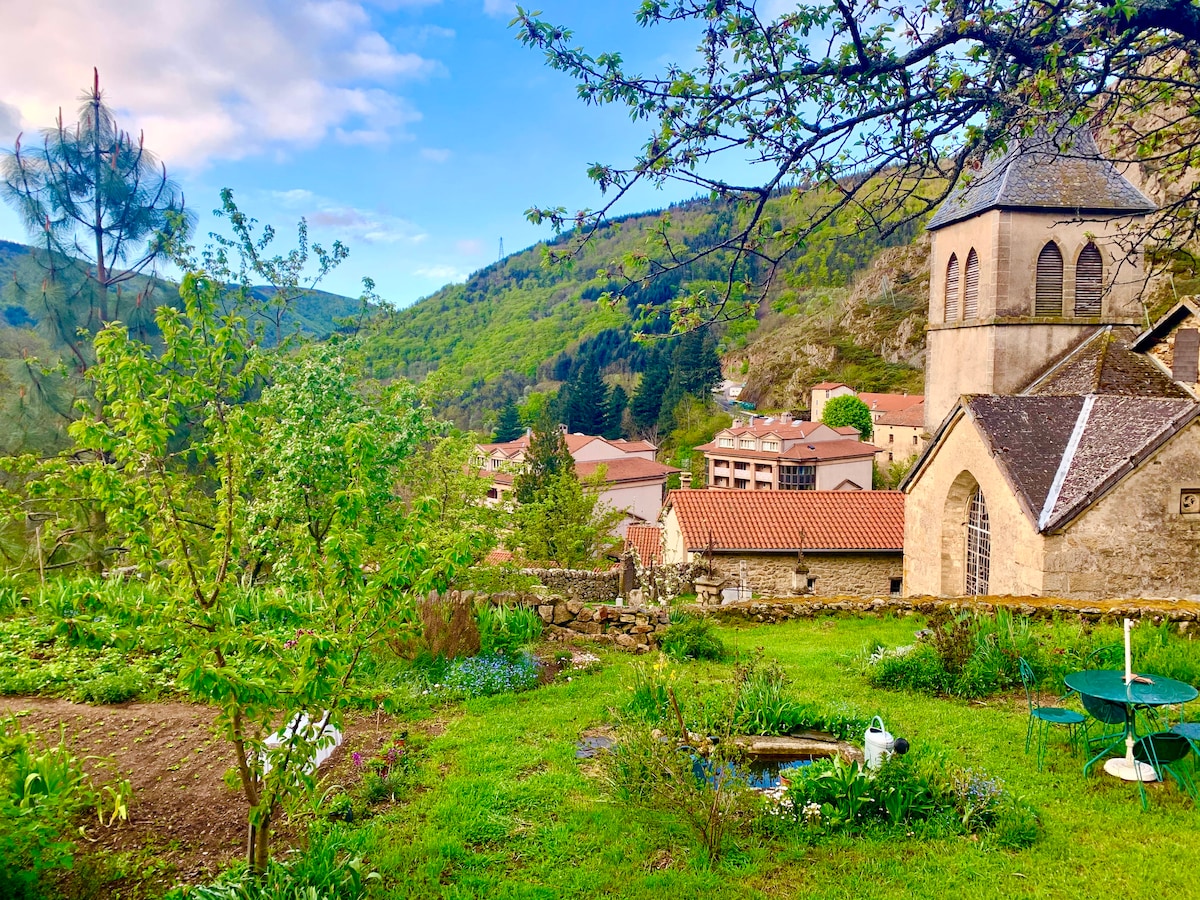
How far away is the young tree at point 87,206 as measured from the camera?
40.5 feet

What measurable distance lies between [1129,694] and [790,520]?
17469 mm

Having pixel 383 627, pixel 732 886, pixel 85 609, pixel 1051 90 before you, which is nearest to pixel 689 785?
pixel 732 886

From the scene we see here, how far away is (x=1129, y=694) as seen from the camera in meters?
5.33

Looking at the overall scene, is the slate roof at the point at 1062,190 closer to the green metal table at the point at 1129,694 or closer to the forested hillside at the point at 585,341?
the green metal table at the point at 1129,694

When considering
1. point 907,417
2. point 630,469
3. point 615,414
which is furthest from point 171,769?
point 615,414

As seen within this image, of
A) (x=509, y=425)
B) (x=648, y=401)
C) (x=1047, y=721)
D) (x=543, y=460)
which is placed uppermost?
(x=648, y=401)

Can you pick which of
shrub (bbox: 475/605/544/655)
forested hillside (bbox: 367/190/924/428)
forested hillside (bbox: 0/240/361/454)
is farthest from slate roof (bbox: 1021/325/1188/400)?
forested hillside (bbox: 367/190/924/428)

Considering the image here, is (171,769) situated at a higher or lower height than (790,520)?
lower

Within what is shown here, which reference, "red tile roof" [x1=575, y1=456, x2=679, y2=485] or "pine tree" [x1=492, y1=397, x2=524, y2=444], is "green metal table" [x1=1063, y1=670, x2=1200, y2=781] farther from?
"pine tree" [x1=492, y1=397, x2=524, y2=444]

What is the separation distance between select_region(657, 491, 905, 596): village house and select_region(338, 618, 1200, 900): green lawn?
15.0m

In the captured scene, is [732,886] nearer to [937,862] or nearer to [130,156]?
[937,862]

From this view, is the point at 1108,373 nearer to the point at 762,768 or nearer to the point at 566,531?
the point at 762,768

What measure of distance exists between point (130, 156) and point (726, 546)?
16.8 metres

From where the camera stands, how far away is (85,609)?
10.5 feet
